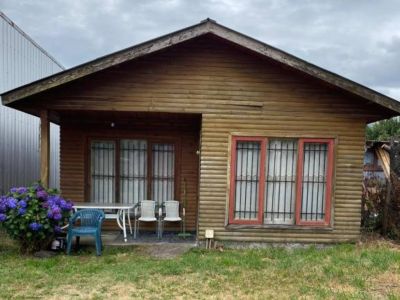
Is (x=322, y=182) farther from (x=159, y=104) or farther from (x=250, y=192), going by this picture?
(x=159, y=104)

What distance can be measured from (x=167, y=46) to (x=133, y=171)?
3.20 meters

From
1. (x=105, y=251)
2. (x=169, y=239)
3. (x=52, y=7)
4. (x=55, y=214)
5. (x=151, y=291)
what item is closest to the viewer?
(x=151, y=291)

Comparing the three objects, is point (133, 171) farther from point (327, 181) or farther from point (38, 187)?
point (327, 181)

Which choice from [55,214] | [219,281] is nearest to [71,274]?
[55,214]

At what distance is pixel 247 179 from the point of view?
283 inches

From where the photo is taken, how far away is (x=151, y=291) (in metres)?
4.75

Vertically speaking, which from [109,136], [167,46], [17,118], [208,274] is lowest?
[208,274]

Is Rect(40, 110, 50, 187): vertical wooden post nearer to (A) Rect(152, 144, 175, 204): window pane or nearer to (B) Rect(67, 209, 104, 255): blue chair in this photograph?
(B) Rect(67, 209, 104, 255): blue chair

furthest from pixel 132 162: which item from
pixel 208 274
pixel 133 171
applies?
pixel 208 274

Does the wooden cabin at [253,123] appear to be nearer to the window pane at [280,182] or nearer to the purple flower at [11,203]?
the window pane at [280,182]

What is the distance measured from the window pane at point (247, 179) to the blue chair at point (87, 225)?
2.50 m

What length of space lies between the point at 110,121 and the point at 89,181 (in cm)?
141

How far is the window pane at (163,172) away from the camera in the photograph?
28.2ft

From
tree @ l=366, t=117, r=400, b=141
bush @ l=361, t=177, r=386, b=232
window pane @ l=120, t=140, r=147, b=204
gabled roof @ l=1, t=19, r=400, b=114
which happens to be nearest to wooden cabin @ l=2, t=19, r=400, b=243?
gabled roof @ l=1, t=19, r=400, b=114
